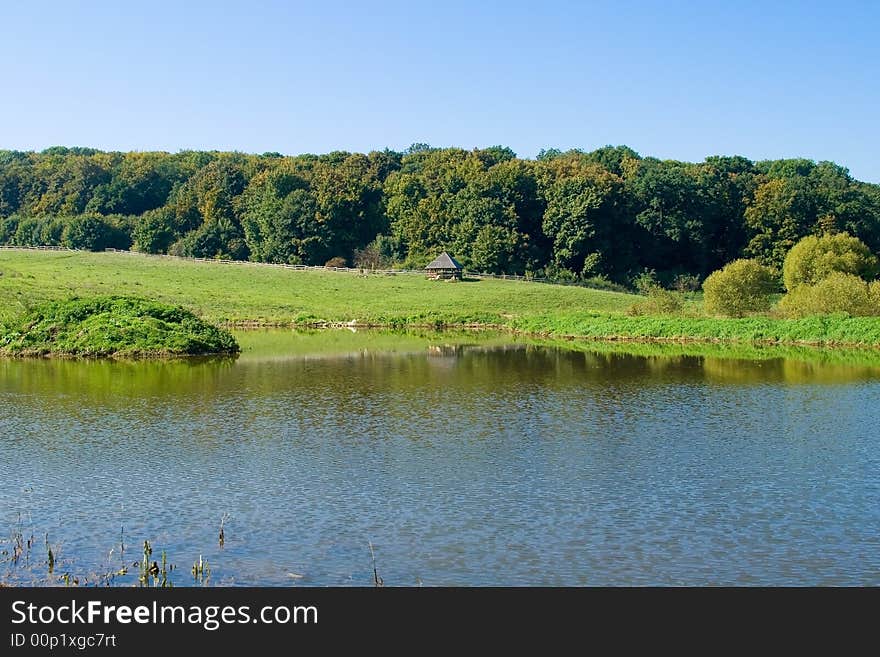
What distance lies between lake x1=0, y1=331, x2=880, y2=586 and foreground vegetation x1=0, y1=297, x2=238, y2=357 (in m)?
7.04

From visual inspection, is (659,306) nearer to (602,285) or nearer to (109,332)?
(602,285)

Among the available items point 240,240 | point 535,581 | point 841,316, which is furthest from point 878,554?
point 240,240

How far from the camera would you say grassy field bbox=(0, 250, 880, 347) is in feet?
181

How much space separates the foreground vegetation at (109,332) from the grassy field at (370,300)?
377 centimetres

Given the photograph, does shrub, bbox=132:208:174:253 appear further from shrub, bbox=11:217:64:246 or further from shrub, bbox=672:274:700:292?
shrub, bbox=672:274:700:292

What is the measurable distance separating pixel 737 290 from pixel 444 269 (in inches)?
1235

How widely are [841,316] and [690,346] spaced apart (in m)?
8.89

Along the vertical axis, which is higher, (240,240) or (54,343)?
(240,240)

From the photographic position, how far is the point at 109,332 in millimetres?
44844
